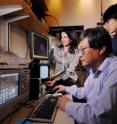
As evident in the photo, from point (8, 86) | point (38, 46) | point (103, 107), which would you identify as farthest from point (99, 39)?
point (38, 46)

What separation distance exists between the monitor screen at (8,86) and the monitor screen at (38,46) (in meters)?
0.84

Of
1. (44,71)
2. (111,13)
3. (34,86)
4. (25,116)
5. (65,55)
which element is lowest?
(25,116)

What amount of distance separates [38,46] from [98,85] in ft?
3.80

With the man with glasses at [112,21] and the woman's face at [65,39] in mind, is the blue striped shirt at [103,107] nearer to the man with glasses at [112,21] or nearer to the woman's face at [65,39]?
the man with glasses at [112,21]

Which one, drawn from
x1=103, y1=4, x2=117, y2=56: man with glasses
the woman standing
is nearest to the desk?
x1=103, y1=4, x2=117, y2=56: man with glasses

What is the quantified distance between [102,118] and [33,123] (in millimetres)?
363

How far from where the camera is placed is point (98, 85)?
4.48 feet

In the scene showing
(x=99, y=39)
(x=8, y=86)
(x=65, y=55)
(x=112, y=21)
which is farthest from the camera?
(x=65, y=55)

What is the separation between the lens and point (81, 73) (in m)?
3.24

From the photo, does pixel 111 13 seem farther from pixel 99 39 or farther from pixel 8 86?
pixel 8 86

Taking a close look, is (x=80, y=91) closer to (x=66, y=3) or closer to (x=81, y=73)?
(x=81, y=73)

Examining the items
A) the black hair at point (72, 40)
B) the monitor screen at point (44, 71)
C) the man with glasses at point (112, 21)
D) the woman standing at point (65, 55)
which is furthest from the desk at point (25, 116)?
the black hair at point (72, 40)

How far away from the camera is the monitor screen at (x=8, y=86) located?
1171 millimetres

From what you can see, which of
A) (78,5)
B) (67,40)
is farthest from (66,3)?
(67,40)
